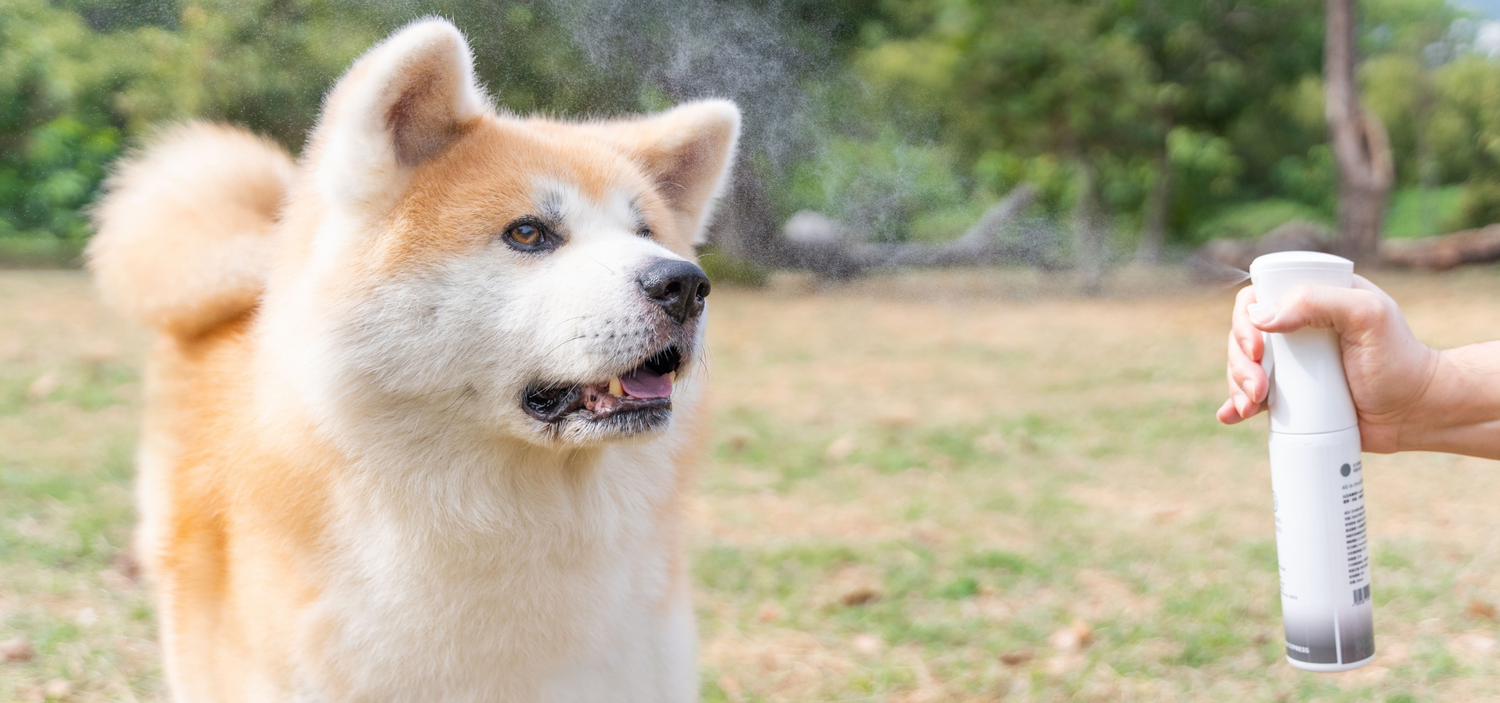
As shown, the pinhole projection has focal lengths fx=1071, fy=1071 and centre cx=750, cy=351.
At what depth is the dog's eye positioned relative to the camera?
1708 millimetres

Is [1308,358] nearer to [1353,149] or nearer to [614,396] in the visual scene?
[614,396]

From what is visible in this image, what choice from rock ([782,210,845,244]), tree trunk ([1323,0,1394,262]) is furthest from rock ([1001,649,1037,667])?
tree trunk ([1323,0,1394,262])

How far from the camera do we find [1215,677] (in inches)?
112

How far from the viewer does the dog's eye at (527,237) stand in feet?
5.60

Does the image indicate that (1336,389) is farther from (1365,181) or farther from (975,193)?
(1365,181)

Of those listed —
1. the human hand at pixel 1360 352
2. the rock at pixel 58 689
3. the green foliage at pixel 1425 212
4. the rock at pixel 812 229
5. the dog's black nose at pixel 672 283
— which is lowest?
the green foliage at pixel 1425 212

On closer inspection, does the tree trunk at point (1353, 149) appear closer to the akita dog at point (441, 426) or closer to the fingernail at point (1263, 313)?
the fingernail at point (1263, 313)

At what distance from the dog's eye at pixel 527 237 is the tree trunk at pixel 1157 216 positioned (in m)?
12.2

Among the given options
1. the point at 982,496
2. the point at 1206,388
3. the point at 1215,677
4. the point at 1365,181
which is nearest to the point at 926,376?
the point at 1206,388

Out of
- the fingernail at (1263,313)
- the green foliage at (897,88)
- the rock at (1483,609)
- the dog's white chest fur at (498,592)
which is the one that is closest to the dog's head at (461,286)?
the dog's white chest fur at (498,592)

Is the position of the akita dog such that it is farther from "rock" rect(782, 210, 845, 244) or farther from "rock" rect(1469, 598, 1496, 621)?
"rock" rect(782, 210, 845, 244)

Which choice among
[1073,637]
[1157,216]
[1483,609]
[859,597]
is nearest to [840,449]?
[859,597]

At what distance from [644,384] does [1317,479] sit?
41.7 inches

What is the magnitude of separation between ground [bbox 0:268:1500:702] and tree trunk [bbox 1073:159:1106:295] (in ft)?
14.0
